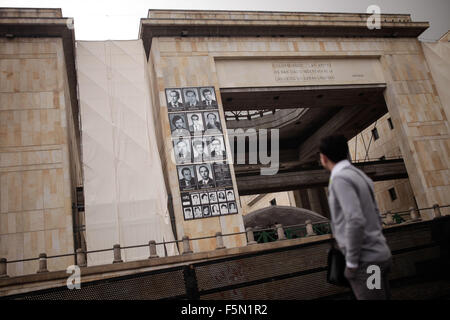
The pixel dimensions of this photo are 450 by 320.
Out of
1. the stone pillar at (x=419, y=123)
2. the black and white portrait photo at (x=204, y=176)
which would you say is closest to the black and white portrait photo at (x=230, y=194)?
the black and white portrait photo at (x=204, y=176)

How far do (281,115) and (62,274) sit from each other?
22.6 m

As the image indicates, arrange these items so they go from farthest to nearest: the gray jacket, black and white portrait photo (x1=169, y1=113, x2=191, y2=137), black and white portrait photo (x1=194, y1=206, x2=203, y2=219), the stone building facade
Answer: black and white portrait photo (x1=169, y1=113, x2=191, y2=137) → black and white portrait photo (x1=194, y1=206, x2=203, y2=219) → the stone building facade → the gray jacket

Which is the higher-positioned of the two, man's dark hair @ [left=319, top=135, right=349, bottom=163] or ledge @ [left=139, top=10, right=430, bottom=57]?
ledge @ [left=139, top=10, right=430, bottom=57]

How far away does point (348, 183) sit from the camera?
11.1 feet

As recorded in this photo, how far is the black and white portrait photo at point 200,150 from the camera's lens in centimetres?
1934

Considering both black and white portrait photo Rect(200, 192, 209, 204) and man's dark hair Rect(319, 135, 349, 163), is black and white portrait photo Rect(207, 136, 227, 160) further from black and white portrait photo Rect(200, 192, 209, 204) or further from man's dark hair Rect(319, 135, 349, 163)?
man's dark hair Rect(319, 135, 349, 163)

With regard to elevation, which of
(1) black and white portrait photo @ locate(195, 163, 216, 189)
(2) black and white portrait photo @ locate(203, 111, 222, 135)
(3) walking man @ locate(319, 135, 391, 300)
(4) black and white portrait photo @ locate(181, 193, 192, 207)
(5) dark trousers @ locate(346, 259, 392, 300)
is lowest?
(5) dark trousers @ locate(346, 259, 392, 300)

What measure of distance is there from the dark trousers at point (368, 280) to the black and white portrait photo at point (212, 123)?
1677 centimetres

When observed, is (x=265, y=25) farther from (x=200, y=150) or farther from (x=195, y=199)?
(x=195, y=199)

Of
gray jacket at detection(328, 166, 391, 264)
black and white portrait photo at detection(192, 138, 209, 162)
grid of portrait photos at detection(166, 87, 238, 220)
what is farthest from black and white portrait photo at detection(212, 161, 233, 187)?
gray jacket at detection(328, 166, 391, 264)

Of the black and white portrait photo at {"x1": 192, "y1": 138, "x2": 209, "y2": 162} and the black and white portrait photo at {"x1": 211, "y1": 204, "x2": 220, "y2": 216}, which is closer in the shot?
the black and white portrait photo at {"x1": 211, "y1": 204, "x2": 220, "y2": 216}

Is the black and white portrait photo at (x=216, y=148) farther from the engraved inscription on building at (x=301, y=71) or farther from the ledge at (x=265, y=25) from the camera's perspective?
the ledge at (x=265, y=25)

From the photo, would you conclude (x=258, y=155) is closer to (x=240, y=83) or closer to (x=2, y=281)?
(x=240, y=83)

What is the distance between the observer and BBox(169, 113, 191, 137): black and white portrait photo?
19.6 meters
